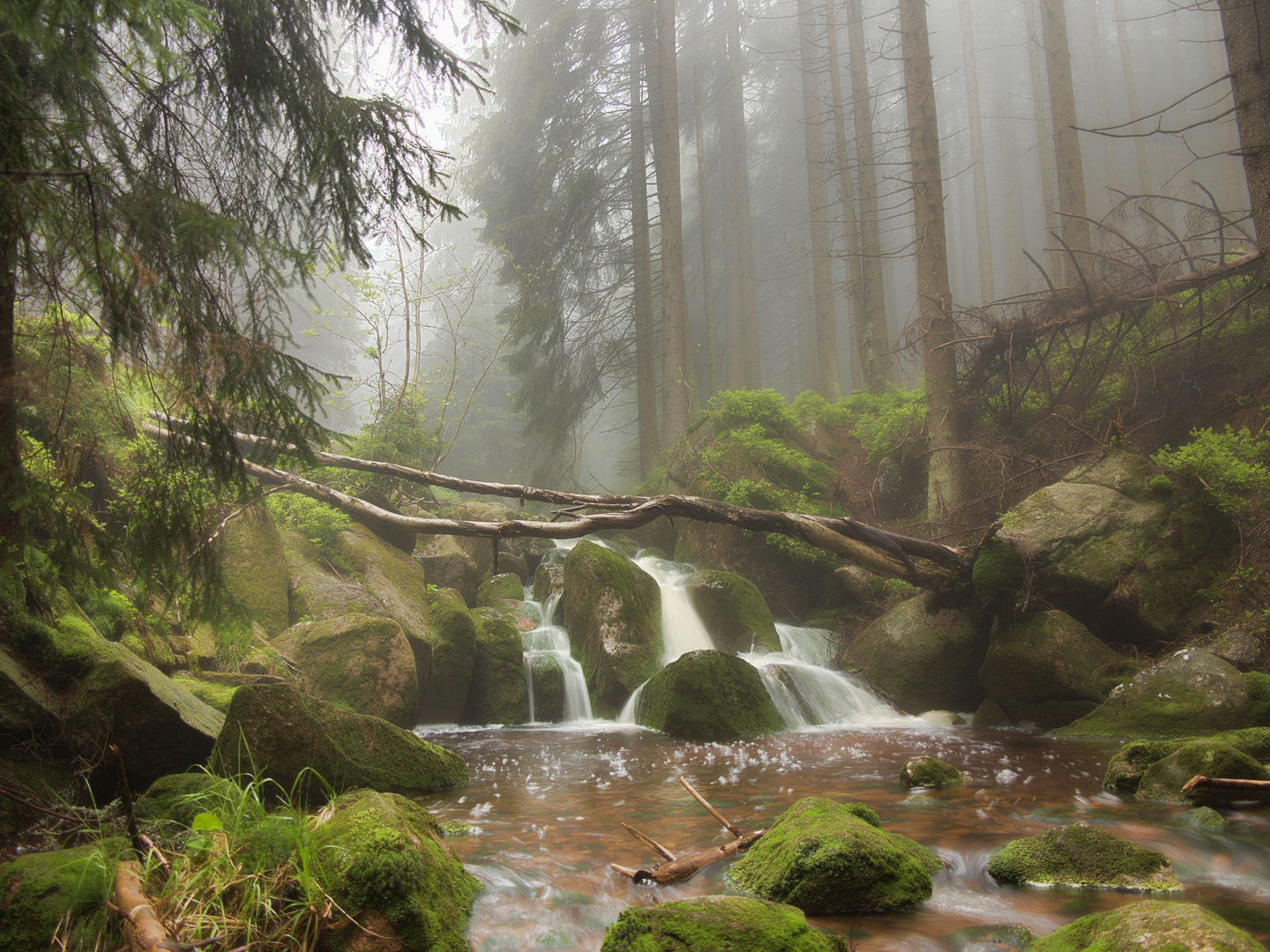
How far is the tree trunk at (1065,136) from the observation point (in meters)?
13.9

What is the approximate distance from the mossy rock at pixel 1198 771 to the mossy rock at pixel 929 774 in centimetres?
136

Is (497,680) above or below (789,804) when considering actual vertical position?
above

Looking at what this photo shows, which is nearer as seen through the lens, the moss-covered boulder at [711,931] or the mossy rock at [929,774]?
the moss-covered boulder at [711,931]

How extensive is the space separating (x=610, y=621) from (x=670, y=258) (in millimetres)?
11497

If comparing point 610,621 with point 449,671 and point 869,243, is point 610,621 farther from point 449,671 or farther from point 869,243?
point 869,243

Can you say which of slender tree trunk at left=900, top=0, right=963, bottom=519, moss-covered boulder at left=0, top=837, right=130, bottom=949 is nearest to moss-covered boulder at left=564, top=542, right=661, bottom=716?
slender tree trunk at left=900, top=0, right=963, bottom=519

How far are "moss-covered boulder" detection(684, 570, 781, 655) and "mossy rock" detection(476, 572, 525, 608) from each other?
3.50 metres

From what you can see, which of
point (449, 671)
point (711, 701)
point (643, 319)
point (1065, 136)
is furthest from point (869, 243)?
point (449, 671)

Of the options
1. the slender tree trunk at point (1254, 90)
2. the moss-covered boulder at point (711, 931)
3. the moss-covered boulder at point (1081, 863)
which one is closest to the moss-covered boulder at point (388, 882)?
the moss-covered boulder at point (711, 931)

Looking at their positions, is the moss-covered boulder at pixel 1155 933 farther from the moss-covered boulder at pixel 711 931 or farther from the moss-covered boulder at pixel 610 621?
the moss-covered boulder at pixel 610 621

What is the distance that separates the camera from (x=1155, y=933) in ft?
8.74

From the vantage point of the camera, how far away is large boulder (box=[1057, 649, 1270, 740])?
652 cm

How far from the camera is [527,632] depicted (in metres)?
12.1

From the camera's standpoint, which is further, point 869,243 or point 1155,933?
point 869,243
